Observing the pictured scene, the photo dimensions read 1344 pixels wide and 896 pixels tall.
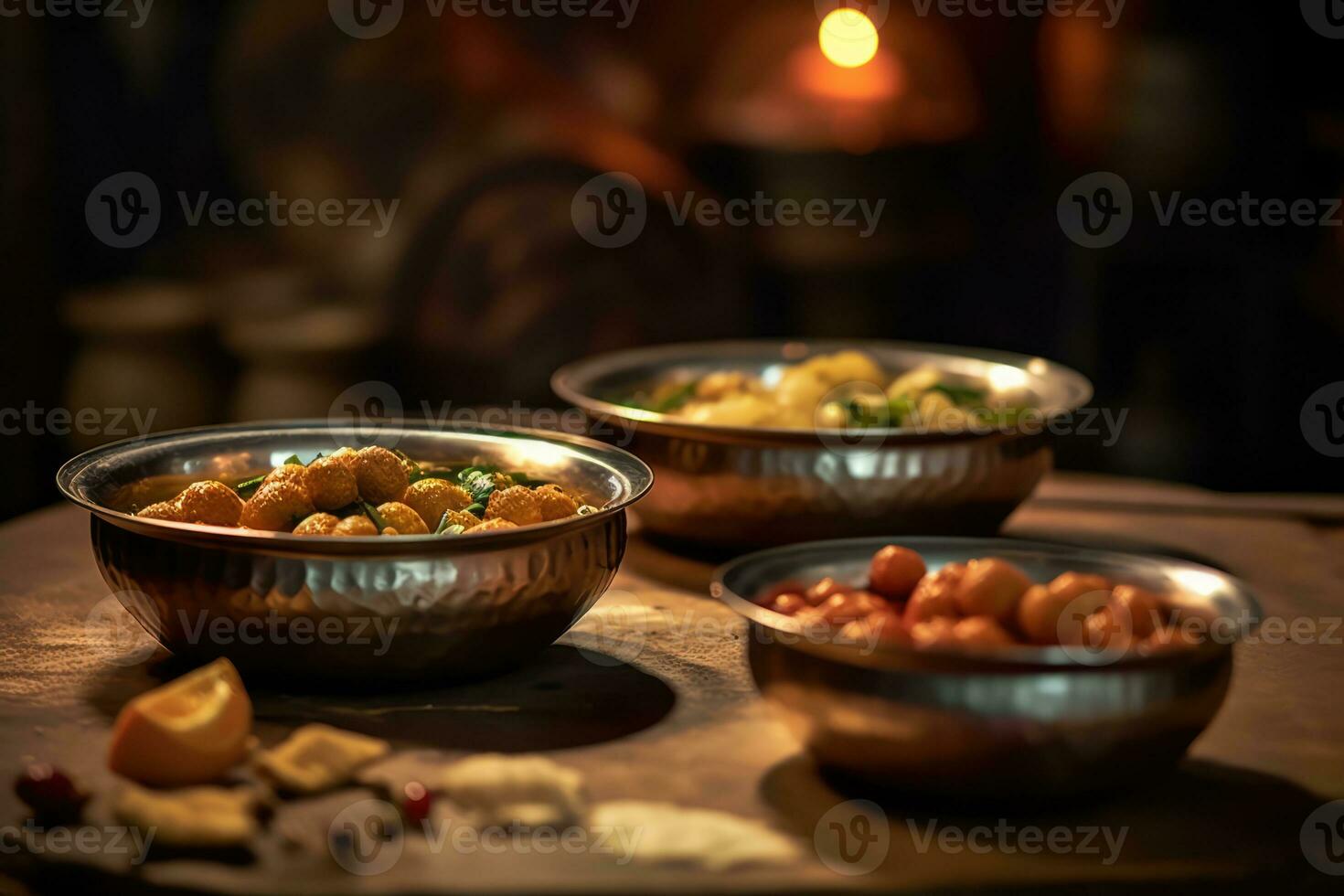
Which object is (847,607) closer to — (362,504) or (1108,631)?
(1108,631)

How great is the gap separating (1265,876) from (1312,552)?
121cm

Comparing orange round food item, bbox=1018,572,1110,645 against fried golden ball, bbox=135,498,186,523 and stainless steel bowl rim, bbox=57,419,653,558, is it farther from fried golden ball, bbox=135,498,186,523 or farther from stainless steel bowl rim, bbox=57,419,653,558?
fried golden ball, bbox=135,498,186,523

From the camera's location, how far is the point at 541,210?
3.90m

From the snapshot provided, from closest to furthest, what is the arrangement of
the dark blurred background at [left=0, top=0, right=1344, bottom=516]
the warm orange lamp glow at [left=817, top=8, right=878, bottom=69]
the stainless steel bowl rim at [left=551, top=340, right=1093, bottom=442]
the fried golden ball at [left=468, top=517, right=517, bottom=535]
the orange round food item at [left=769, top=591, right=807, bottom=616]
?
the orange round food item at [left=769, top=591, right=807, bottom=616] → the fried golden ball at [left=468, top=517, right=517, bottom=535] → the stainless steel bowl rim at [left=551, top=340, right=1093, bottom=442] → the dark blurred background at [left=0, top=0, right=1344, bottom=516] → the warm orange lamp glow at [left=817, top=8, right=878, bottom=69]

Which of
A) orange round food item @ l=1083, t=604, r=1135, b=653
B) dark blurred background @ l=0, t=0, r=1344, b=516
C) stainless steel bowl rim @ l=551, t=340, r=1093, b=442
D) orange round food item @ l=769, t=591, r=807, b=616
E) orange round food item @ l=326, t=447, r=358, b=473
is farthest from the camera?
dark blurred background @ l=0, t=0, r=1344, b=516

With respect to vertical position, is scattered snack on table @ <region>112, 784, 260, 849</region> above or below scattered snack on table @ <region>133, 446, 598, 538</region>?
below

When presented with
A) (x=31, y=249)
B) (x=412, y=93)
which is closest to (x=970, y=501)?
(x=412, y=93)

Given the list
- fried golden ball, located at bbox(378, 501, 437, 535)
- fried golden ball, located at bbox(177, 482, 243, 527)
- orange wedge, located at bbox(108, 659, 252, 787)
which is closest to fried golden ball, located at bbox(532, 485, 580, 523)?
fried golden ball, located at bbox(378, 501, 437, 535)

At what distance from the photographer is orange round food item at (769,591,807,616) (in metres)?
1.63

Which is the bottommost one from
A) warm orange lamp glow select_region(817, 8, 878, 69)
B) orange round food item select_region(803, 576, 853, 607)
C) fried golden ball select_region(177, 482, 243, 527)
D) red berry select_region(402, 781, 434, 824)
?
red berry select_region(402, 781, 434, 824)

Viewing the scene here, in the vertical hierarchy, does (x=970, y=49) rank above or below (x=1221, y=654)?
above

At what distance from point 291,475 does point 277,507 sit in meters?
0.05

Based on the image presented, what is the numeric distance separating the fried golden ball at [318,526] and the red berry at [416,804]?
1.27 ft

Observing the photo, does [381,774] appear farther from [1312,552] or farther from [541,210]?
[541,210]
